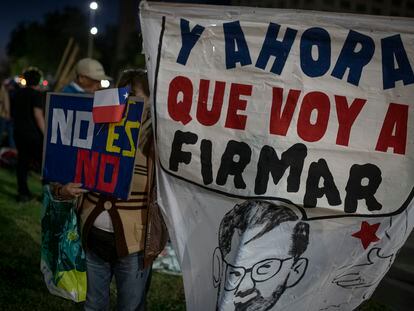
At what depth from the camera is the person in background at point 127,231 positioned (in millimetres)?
2564

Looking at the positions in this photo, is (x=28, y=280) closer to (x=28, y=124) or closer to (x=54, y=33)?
(x=28, y=124)

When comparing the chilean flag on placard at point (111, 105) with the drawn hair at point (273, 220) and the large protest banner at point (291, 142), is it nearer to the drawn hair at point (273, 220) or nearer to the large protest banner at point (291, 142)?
the large protest banner at point (291, 142)

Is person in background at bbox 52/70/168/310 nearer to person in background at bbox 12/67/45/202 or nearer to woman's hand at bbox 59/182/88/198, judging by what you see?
woman's hand at bbox 59/182/88/198

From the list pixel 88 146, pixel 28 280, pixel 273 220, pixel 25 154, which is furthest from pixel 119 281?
pixel 25 154

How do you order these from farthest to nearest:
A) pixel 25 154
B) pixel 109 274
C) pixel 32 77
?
pixel 25 154
pixel 32 77
pixel 109 274

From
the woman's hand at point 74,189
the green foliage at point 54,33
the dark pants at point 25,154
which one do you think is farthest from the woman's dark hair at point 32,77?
the green foliage at point 54,33

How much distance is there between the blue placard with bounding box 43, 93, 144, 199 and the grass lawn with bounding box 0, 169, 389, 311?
152cm

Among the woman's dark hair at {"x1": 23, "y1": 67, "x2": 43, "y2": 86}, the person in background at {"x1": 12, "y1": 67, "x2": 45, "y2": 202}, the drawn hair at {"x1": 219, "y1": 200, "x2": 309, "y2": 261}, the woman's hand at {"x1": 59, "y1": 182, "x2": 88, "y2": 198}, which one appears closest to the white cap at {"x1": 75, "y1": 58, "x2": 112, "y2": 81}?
the person in background at {"x1": 12, "y1": 67, "x2": 45, "y2": 202}

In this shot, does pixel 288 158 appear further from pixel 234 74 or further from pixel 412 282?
pixel 412 282

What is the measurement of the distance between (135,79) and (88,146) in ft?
1.44

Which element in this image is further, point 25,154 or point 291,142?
point 25,154

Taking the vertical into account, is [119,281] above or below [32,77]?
below

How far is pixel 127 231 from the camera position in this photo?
257 centimetres

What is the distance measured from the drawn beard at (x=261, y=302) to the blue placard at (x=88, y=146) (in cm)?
79
